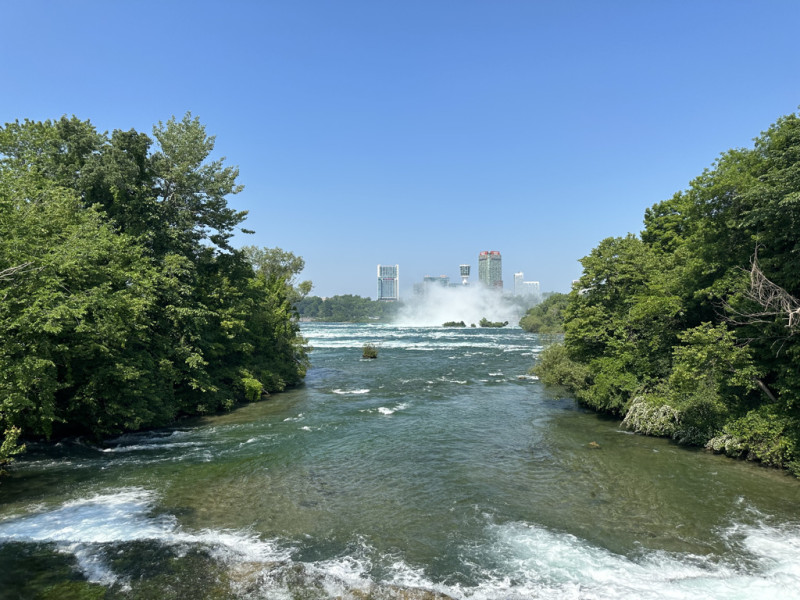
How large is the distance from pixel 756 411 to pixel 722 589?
9.15 meters

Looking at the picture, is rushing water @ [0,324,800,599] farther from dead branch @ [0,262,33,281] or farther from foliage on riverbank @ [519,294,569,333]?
foliage on riverbank @ [519,294,569,333]

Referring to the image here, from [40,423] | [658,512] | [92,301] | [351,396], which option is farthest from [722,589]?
[351,396]

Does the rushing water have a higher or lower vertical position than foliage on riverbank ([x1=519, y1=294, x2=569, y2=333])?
lower

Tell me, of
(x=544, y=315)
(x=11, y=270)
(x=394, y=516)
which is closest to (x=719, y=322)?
(x=394, y=516)

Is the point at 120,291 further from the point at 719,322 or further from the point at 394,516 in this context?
the point at 719,322

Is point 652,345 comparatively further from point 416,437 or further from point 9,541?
point 9,541

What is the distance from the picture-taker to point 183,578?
9.83 m

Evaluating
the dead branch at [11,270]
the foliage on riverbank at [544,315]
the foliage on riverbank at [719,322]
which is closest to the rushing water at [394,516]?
the foliage on riverbank at [719,322]

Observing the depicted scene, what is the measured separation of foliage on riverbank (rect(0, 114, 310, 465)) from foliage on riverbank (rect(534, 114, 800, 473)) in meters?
21.0

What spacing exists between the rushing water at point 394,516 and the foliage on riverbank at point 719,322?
1.47 meters

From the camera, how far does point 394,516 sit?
1320 cm

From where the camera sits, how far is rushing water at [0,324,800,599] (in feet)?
32.1

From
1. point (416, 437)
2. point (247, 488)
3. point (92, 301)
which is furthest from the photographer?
point (416, 437)

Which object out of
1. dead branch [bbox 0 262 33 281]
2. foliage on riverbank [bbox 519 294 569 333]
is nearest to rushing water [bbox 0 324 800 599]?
dead branch [bbox 0 262 33 281]
